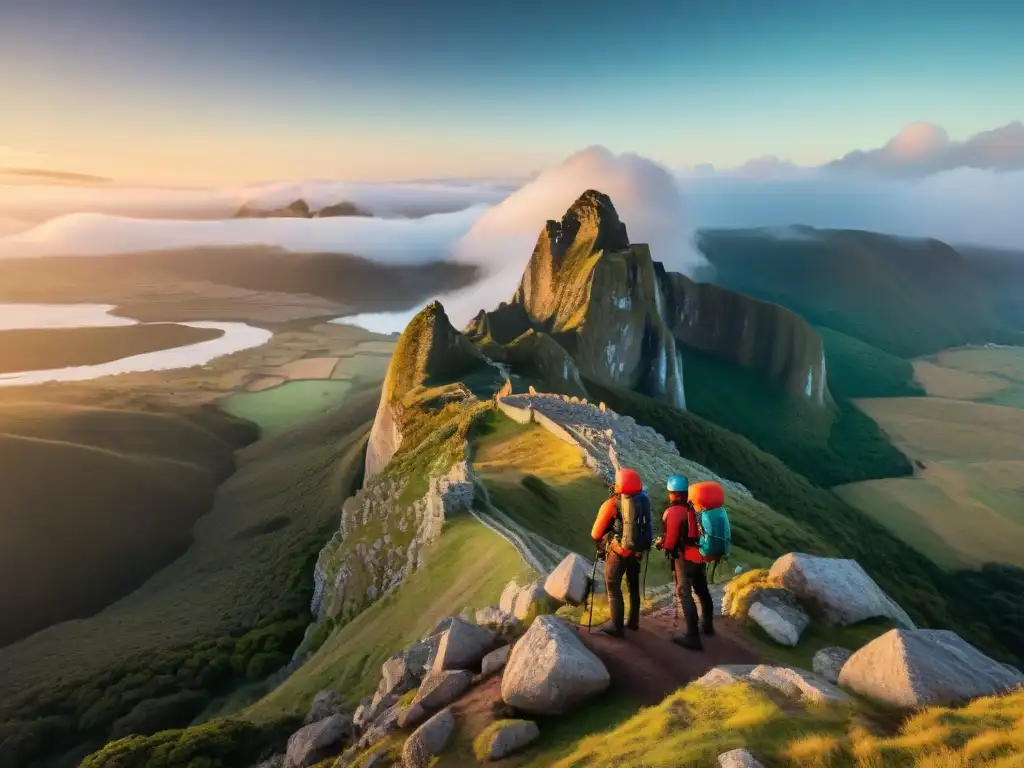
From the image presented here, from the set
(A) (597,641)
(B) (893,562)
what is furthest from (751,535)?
(B) (893,562)

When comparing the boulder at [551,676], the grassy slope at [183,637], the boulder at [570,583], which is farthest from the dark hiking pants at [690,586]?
the grassy slope at [183,637]

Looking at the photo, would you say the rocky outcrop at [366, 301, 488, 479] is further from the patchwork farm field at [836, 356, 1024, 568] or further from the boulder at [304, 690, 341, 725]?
the patchwork farm field at [836, 356, 1024, 568]

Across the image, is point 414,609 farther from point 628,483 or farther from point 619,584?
point 628,483

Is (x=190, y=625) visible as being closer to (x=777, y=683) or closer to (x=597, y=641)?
(x=597, y=641)

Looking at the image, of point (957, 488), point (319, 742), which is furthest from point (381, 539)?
point (957, 488)

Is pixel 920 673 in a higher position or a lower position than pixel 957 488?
higher

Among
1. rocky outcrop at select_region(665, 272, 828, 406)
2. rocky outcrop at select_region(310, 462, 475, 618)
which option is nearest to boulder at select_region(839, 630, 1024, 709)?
rocky outcrop at select_region(310, 462, 475, 618)

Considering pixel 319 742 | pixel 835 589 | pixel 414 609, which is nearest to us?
pixel 835 589

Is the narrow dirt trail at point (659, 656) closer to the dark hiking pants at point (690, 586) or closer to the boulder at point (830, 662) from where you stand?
the dark hiking pants at point (690, 586)
